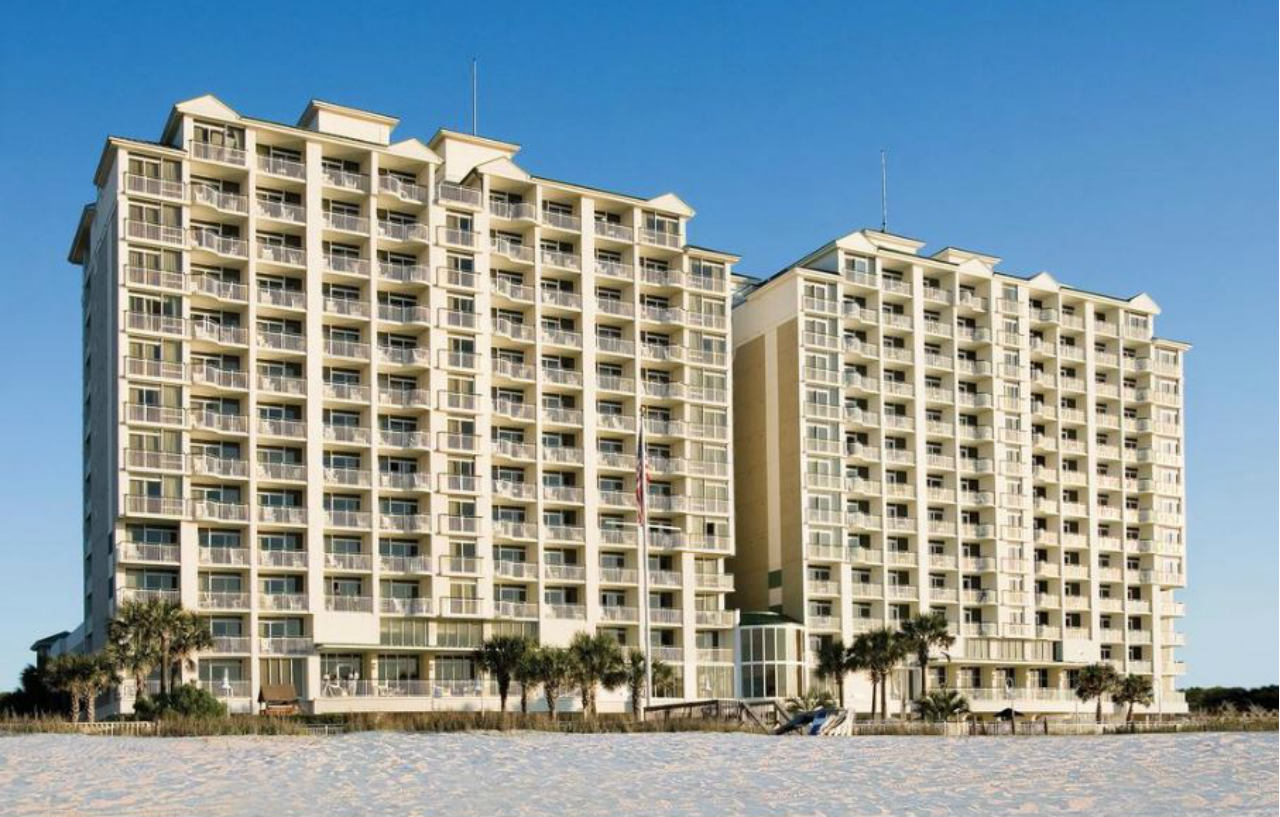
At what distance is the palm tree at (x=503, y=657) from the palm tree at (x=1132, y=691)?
4236 cm

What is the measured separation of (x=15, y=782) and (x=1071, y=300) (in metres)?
99.0

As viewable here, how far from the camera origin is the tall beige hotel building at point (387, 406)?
268 feet

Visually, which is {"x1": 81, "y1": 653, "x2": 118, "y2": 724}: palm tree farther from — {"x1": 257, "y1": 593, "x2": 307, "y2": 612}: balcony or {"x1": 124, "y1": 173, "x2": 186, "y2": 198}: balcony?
{"x1": 124, "y1": 173, "x2": 186, "y2": 198}: balcony

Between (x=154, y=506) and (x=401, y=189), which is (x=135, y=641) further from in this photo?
(x=401, y=189)

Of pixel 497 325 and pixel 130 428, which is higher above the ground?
pixel 497 325

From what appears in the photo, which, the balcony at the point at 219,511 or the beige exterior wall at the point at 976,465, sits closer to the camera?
the balcony at the point at 219,511

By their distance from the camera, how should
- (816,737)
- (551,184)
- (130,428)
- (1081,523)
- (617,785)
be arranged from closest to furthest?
(617,785)
(816,737)
(130,428)
(551,184)
(1081,523)

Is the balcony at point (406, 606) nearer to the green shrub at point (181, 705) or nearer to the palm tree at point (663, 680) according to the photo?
the palm tree at point (663, 680)

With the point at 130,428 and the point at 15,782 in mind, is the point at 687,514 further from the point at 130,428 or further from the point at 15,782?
the point at 15,782

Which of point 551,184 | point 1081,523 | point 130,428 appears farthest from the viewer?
point 1081,523

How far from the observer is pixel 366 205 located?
88.9 metres

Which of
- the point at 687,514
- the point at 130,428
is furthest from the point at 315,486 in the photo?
the point at 687,514

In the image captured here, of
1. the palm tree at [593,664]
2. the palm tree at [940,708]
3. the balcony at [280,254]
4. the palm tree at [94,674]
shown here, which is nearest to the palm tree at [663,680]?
the palm tree at [593,664]

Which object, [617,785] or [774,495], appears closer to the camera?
[617,785]
